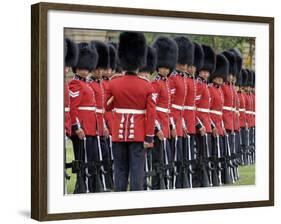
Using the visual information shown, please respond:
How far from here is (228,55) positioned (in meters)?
6.46

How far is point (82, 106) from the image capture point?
5.89 m

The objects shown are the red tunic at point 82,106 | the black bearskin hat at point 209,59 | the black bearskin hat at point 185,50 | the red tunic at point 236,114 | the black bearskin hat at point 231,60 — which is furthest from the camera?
the red tunic at point 236,114

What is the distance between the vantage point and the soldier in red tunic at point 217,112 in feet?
21.1

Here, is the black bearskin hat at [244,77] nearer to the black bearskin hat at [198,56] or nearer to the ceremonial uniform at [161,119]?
the black bearskin hat at [198,56]

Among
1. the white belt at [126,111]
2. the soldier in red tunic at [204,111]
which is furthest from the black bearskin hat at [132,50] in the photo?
the soldier in red tunic at [204,111]

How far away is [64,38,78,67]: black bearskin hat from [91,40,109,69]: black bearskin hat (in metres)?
0.13

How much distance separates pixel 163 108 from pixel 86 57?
65 cm

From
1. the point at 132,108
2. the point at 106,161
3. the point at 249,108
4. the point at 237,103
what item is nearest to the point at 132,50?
the point at 132,108

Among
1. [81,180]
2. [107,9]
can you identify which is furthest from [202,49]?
[81,180]

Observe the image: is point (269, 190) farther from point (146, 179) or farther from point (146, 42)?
point (146, 42)

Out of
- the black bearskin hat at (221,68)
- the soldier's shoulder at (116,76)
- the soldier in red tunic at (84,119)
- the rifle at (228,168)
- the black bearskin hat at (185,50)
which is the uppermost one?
the black bearskin hat at (185,50)

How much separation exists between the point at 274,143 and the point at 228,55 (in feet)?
2.47

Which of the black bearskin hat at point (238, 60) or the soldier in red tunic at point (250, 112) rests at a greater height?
the black bearskin hat at point (238, 60)

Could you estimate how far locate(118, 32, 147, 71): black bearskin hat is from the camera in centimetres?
598
